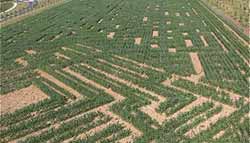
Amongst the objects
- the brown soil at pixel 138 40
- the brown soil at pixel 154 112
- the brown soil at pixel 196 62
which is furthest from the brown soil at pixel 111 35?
the brown soil at pixel 154 112

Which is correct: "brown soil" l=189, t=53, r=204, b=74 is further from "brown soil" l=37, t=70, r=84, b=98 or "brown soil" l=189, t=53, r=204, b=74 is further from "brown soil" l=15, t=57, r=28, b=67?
"brown soil" l=15, t=57, r=28, b=67

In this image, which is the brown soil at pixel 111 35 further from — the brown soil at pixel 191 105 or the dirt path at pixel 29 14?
the brown soil at pixel 191 105

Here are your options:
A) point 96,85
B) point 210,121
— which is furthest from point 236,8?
point 210,121

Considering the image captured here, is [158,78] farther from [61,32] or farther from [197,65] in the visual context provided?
[61,32]

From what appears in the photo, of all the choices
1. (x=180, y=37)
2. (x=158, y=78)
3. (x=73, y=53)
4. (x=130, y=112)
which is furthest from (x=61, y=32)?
(x=130, y=112)

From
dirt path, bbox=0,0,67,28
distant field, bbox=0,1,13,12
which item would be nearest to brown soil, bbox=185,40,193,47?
dirt path, bbox=0,0,67,28

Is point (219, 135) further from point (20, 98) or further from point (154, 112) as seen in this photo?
point (20, 98)
